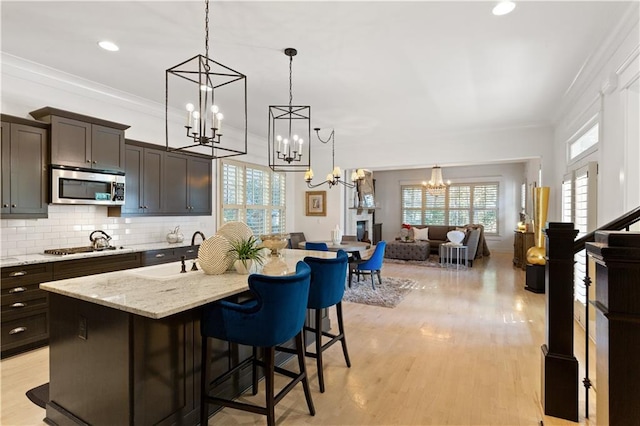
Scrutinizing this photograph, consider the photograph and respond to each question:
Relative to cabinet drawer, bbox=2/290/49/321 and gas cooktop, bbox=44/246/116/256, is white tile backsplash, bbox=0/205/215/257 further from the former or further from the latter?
cabinet drawer, bbox=2/290/49/321

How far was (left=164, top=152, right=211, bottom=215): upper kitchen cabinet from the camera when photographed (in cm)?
500

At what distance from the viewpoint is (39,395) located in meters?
2.47

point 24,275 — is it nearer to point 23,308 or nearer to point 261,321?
point 23,308

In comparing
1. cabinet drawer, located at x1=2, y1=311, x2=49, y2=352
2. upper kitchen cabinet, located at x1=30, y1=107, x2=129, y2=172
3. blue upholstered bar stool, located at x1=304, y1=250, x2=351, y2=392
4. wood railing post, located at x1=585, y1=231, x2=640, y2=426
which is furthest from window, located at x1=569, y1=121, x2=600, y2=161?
cabinet drawer, located at x1=2, y1=311, x2=49, y2=352

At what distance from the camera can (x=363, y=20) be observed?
9.05 feet

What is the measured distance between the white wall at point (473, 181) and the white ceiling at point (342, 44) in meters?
6.42

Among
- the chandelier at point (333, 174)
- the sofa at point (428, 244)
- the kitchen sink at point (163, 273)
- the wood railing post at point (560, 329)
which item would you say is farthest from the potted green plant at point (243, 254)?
the sofa at point (428, 244)

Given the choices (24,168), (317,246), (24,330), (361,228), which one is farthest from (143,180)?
(361,228)

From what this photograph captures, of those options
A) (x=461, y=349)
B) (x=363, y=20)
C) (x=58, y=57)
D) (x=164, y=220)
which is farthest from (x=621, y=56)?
(x=164, y=220)

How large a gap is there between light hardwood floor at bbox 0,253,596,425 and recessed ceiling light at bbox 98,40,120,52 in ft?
10.2

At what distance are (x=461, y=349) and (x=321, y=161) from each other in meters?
5.87

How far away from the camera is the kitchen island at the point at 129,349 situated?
5.70 feet

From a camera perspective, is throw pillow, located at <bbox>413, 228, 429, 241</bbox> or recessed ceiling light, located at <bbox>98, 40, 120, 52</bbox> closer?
recessed ceiling light, located at <bbox>98, 40, 120, 52</bbox>

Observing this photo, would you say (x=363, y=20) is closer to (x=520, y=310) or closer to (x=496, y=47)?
(x=496, y=47)
